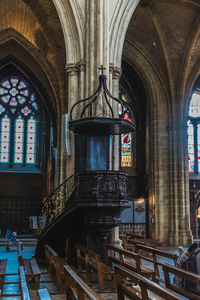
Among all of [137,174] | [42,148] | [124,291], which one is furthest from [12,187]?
[124,291]

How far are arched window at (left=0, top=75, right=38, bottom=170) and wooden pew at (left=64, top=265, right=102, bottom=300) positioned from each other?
18.1 m

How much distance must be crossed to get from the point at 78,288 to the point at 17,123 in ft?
65.3

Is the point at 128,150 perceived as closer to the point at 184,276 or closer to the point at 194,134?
the point at 194,134

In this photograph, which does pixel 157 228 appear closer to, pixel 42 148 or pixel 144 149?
pixel 144 149

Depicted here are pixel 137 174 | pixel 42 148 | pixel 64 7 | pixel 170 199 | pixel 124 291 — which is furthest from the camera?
pixel 42 148

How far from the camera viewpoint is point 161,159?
19500 millimetres

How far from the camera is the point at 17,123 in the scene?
23594mm

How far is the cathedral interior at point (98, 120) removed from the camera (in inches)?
447

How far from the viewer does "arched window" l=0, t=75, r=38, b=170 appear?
23.1m

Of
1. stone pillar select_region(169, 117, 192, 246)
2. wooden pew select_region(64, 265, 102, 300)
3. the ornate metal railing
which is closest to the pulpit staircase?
the ornate metal railing

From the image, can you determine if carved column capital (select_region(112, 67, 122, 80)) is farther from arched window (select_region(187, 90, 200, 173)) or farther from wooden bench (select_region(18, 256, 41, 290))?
arched window (select_region(187, 90, 200, 173))

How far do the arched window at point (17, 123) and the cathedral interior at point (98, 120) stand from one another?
61 mm

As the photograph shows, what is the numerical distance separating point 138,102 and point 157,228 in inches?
284

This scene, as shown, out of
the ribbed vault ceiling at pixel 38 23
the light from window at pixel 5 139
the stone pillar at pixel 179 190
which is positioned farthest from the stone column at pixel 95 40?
the light from window at pixel 5 139
